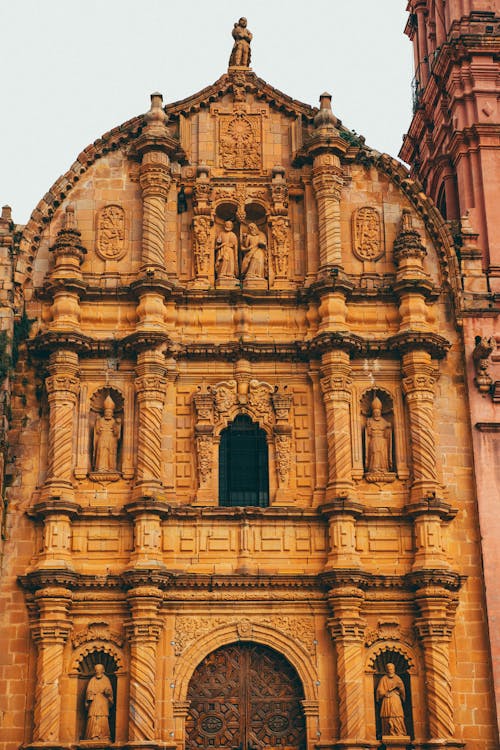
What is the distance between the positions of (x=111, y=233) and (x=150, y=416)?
4.33 metres

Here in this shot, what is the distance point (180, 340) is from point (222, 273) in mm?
1696

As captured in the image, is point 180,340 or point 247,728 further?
point 180,340

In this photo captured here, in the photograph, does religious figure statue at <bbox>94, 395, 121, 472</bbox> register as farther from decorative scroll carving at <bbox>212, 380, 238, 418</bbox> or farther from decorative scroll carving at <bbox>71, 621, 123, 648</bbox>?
decorative scroll carving at <bbox>71, 621, 123, 648</bbox>

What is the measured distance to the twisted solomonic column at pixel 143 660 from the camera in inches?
879

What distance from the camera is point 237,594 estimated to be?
77.2 feet

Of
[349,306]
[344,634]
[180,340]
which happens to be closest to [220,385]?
[180,340]

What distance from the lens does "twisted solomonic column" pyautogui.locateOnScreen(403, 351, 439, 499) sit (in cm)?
2428

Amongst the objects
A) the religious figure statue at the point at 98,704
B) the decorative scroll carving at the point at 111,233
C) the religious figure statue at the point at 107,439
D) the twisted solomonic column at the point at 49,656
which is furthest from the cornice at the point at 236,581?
the decorative scroll carving at the point at 111,233

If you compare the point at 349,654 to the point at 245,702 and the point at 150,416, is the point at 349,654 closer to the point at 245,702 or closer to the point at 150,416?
the point at 245,702

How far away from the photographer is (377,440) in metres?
25.0

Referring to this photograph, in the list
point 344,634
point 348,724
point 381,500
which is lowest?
point 348,724

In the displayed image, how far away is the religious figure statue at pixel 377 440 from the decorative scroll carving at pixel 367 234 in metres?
3.23

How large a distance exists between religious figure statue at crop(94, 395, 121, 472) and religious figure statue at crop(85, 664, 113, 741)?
386 centimetres

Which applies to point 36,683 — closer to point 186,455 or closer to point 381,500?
point 186,455
